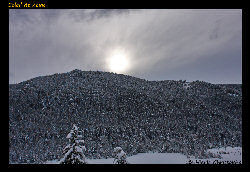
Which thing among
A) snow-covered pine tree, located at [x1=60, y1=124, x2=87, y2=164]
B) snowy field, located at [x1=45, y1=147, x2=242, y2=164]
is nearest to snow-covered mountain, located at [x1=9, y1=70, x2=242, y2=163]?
snowy field, located at [x1=45, y1=147, x2=242, y2=164]

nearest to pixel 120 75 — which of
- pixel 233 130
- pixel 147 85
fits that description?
pixel 147 85

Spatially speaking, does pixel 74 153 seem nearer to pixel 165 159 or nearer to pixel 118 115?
pixel 165 159

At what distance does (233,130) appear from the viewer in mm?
33750

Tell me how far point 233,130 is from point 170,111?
1305 cm

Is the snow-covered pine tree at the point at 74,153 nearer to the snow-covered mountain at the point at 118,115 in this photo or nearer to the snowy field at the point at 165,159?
the snowy field at the point at 165,159

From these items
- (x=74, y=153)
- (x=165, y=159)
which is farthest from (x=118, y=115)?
(x=74, y=153)

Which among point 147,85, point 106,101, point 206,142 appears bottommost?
point 206,142

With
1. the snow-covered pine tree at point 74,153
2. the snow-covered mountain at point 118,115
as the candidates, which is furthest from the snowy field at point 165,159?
the snow-covered pine tree at point 74,153

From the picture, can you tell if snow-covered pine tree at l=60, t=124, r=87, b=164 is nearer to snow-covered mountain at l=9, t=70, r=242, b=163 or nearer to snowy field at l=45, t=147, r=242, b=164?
snowy field at l=45, t=147, r=242, b=164
